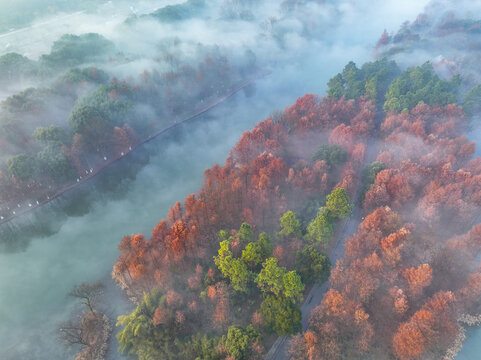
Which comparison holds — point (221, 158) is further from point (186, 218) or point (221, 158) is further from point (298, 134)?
point (186, 218)

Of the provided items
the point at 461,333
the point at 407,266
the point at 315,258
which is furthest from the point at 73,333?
the point at 461,333

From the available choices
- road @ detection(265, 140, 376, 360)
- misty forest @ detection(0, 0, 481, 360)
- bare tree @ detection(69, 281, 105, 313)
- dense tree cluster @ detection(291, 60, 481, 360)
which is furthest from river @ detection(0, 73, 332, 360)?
dense tree cluster @ detection(291, 60, 481, 360)

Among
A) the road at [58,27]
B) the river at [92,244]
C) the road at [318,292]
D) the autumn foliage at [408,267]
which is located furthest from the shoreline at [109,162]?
the road at [58,27]

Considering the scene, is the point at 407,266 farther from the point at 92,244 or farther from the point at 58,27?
the point at 58,27

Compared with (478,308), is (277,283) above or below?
above

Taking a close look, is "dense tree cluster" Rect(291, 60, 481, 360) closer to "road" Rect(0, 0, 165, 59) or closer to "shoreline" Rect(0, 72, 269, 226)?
"shoreline" Rect(0, 72, 269, 226)

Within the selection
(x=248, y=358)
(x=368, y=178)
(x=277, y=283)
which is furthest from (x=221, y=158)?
(x=248, y=358)
